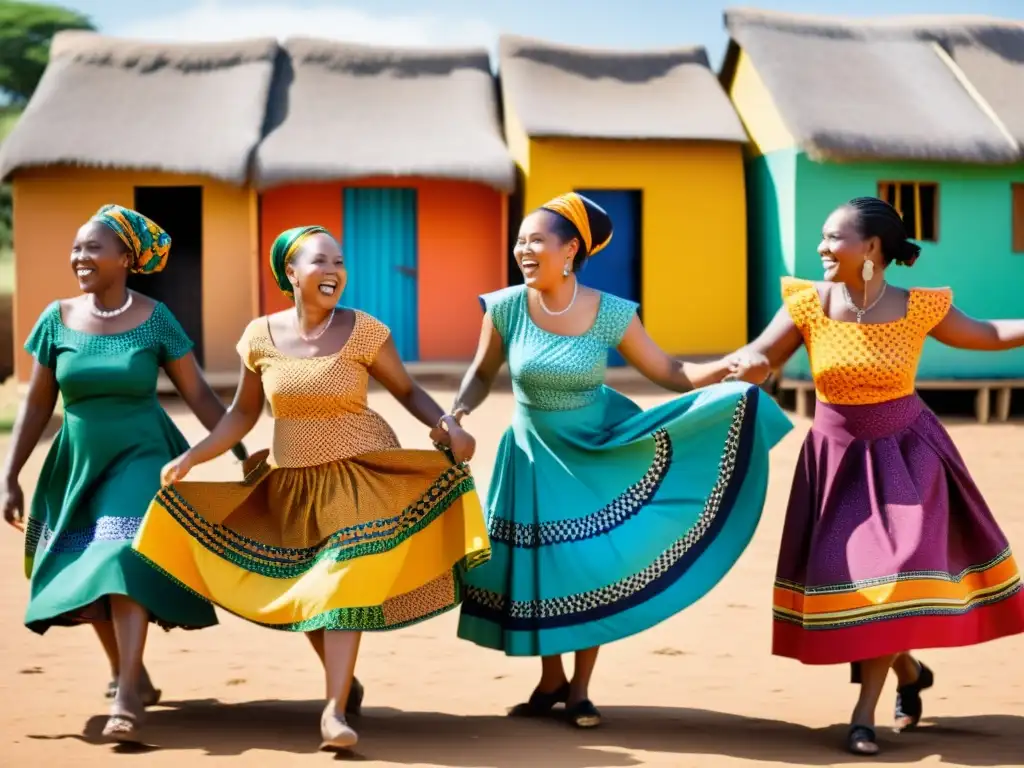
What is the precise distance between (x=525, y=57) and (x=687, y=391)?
1253cm

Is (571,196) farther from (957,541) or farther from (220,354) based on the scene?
(220,354)

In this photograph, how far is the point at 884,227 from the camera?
203 inches

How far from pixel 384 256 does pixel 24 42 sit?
24.7 meters

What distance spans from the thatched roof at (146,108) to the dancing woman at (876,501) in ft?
36.2

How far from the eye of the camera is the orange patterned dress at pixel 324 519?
4898 millimetres

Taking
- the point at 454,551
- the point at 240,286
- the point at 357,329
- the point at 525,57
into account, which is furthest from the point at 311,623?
the point at 525,57

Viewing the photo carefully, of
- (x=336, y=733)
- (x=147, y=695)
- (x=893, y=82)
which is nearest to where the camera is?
(x=336, y=733)

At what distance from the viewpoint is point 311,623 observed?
4.83 metres

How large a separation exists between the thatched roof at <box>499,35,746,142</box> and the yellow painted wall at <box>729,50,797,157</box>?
25 cm

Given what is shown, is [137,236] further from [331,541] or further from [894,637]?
[894,637]

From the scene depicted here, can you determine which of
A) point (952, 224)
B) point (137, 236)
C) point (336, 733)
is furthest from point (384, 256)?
point (336, 733)

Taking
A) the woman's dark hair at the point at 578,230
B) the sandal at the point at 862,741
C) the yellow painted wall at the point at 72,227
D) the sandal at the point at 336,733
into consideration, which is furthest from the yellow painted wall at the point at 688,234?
the sandal at the point at 336,733

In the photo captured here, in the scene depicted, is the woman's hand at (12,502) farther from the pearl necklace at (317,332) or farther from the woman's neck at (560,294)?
the woman's neck at (560,294)

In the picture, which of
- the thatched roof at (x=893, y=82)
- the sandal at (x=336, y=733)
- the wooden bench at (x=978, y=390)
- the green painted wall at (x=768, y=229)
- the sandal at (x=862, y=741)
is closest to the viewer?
the sandal at (x=336, y=733)
